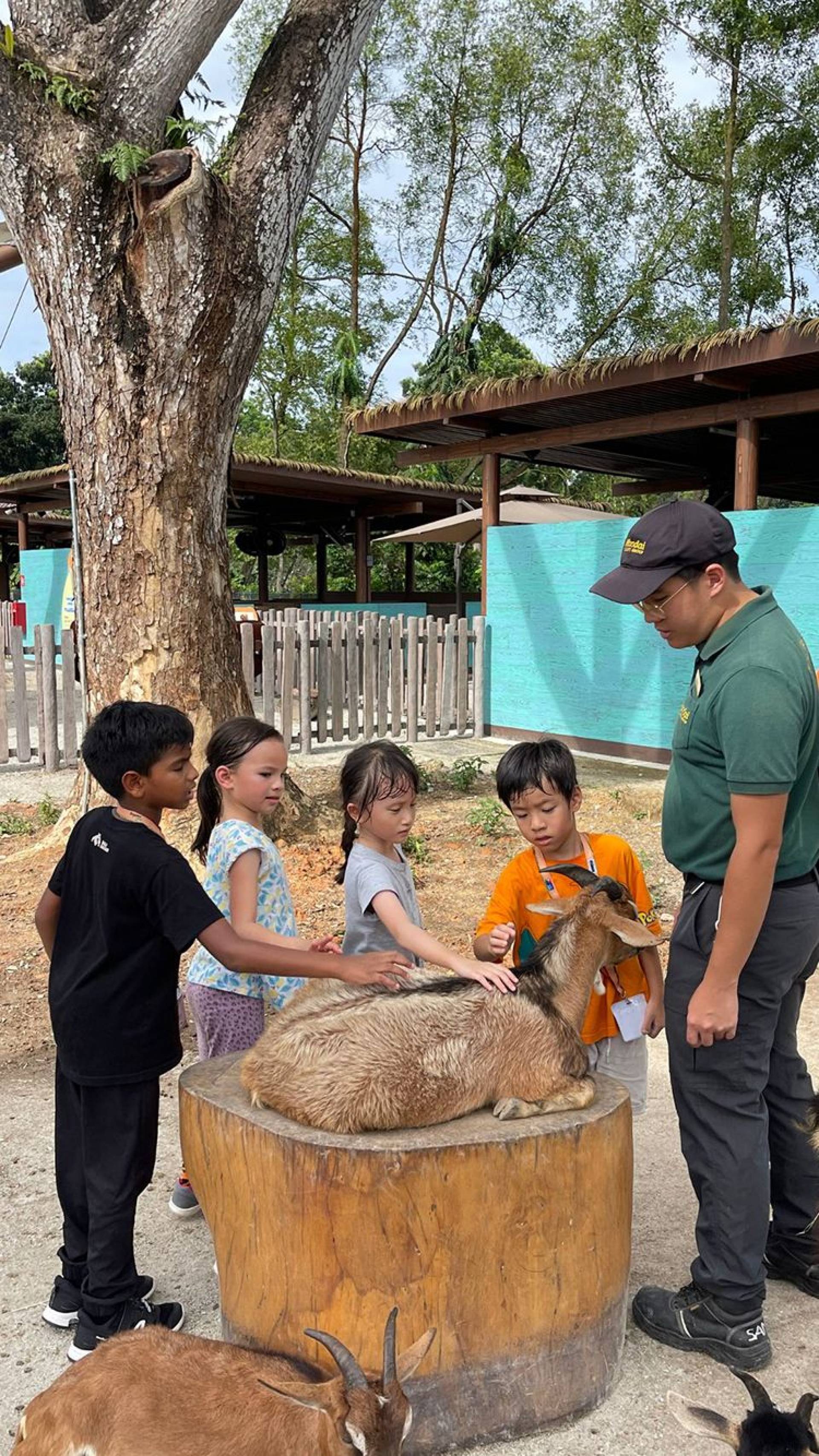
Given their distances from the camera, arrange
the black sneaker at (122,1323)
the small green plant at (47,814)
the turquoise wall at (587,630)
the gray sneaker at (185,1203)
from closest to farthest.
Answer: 1. the black sneaker at (122,1323)
2. the gray sneaker at (185,1203)
3. the small green plant at (47,814)
4. the turquoise wall at (587,630)

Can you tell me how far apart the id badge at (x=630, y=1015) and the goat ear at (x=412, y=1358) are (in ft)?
3.95

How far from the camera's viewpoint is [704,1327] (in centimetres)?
256

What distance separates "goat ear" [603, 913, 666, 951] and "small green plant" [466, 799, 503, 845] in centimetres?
511

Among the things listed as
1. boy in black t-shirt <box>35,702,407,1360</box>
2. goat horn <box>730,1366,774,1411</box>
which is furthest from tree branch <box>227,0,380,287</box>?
goat horn <box>730,1366,774,1411</box>

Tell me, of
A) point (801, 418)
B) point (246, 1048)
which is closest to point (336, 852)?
point (246, 1048)

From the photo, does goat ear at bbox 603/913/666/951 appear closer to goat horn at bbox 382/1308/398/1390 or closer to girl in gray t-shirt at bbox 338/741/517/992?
girl in gray t-shirt at bbox 338/741/517/992

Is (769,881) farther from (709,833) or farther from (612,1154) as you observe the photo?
(612,1154)

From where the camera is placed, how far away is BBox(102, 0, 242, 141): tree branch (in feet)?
19.7

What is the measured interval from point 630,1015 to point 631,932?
22.4 inches

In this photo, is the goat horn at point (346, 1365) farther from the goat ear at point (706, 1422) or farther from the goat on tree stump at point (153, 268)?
the goat on tree stump at point (153, 268)

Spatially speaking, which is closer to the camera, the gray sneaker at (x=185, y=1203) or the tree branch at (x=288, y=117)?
the gray sneaker at (x=185, y=1203)

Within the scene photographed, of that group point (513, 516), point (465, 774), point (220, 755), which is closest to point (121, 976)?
point (220, 755)

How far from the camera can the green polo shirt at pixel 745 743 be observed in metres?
2.26

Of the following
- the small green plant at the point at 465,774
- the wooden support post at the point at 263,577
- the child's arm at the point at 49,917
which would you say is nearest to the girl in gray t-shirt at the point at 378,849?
the child's arm at the point at 49,917
